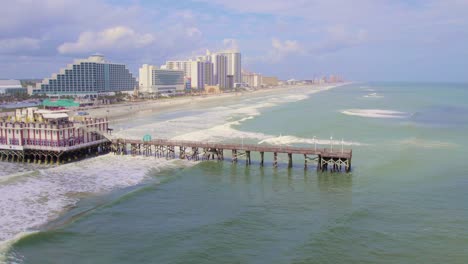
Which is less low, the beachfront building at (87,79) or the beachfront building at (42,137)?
the beachfront building at (87,79)

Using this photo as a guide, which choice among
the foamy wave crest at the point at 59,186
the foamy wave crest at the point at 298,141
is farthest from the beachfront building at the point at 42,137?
the foamy wave crest at the point at 298,141

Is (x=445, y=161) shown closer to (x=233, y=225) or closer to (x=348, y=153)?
(x=348, y=153)

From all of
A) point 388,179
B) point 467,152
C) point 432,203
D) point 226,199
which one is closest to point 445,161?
point 467,152

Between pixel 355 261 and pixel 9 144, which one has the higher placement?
pixel 9 144

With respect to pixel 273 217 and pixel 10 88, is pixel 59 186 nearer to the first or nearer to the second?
pixel 273 217

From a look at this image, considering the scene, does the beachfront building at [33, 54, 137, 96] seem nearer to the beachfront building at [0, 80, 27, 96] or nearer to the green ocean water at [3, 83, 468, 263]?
the beachfront building at [0, 80, 27, 96]

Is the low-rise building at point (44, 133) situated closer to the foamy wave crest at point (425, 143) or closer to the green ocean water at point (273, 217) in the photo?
the green ocean water at point (273, 217)

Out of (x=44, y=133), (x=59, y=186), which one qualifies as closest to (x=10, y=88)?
(x=44, y=133)
